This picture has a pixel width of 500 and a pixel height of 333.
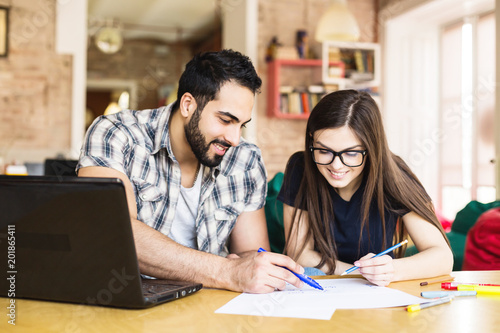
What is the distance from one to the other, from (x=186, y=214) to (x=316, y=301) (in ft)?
2.68

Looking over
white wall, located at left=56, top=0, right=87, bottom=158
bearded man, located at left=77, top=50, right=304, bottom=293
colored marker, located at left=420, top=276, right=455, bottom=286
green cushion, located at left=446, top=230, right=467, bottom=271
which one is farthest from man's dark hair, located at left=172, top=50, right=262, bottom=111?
white wall, located at left=56, top=0, right=87, bottom=158

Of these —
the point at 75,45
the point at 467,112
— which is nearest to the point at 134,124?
the point at 75,45

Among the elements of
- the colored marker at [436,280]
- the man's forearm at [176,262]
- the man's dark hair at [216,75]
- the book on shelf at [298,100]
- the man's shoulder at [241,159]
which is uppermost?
the book on shelf at [298,100]

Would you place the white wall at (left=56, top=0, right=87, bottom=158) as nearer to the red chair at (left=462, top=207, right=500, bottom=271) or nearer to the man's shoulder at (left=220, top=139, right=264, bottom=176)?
the man's shoulder at (left=220, top=139, right=264, bottom=176)

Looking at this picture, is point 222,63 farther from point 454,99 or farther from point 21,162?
point 454,99

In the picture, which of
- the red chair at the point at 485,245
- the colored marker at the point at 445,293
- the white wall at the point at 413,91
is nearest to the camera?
the colored marker at the point at 445,293

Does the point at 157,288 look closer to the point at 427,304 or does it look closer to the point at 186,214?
the point at 427,304

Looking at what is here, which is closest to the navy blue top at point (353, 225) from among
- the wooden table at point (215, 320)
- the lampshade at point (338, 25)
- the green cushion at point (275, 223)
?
the green cushion at point (275, 223)

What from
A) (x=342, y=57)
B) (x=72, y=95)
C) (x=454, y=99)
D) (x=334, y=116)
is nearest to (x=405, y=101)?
(x=454, y=99)

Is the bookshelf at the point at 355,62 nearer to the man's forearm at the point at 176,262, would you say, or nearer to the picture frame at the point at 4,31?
the picture frame at the point at 4,31

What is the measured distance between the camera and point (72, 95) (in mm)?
5234

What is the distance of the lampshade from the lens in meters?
4.26

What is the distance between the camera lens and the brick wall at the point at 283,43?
5547 millimetres

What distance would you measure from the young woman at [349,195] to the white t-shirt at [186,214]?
11.8 inches
